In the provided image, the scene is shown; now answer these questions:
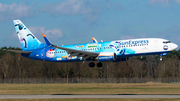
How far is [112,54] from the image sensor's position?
158 feet

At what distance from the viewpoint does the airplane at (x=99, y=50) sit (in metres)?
47.6

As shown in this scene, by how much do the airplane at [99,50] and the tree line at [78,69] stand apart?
1580 centimetres

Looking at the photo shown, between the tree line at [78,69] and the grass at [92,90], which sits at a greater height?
the tree line at [78,69]

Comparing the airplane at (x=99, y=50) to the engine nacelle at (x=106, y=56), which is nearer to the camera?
the airplane at (x=99, y=50)

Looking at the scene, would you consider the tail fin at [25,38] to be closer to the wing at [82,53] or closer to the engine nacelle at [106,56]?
the wing at [82,53]

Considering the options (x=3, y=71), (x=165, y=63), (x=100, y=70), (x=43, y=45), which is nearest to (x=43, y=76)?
(x=3, y=71)

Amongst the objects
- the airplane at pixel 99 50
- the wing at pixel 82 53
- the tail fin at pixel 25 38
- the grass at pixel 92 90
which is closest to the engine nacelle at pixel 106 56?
the airplane at pixel 99 50

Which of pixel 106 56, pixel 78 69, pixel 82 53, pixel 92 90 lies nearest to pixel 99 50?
pixel 106 56

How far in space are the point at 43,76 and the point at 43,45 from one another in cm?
3041

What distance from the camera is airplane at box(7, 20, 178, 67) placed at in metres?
47.6

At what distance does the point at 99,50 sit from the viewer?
5041 centimetres

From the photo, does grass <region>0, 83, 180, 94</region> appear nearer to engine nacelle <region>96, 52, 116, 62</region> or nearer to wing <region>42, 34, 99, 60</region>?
engine nacelle <region>96, 52, 116, 62</region>

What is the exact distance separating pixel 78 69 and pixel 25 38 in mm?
29425

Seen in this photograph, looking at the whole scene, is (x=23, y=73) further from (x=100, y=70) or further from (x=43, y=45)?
(x=43, y=45)
